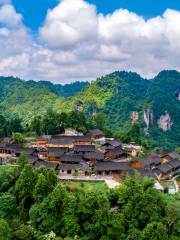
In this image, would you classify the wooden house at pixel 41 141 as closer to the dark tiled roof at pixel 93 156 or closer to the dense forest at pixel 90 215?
the dark tiled roof at pixel 93 156

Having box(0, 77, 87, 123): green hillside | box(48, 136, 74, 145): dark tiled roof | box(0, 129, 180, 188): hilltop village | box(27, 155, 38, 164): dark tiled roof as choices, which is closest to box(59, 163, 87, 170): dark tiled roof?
box(0, 129, 180, 188): hilltop village

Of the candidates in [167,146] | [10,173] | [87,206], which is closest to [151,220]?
[87,206]

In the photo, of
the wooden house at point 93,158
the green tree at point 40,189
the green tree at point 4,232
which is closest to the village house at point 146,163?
the wooden house at point 93,158

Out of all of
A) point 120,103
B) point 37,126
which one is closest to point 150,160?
point 37,126

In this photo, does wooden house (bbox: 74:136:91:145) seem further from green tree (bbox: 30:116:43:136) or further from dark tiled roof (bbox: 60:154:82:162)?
green tree (bbox: 30:116:43:136)

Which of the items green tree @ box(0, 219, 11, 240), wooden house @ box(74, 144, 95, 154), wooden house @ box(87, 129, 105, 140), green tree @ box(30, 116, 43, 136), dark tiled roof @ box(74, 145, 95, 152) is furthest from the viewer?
green tree @ box(30, 116, 43, 136)

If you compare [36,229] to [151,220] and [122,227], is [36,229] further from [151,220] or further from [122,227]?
[151,220]

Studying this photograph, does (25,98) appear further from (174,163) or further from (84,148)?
(174,163)

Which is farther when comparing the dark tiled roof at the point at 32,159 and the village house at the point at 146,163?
the village house at the point at 146,163
